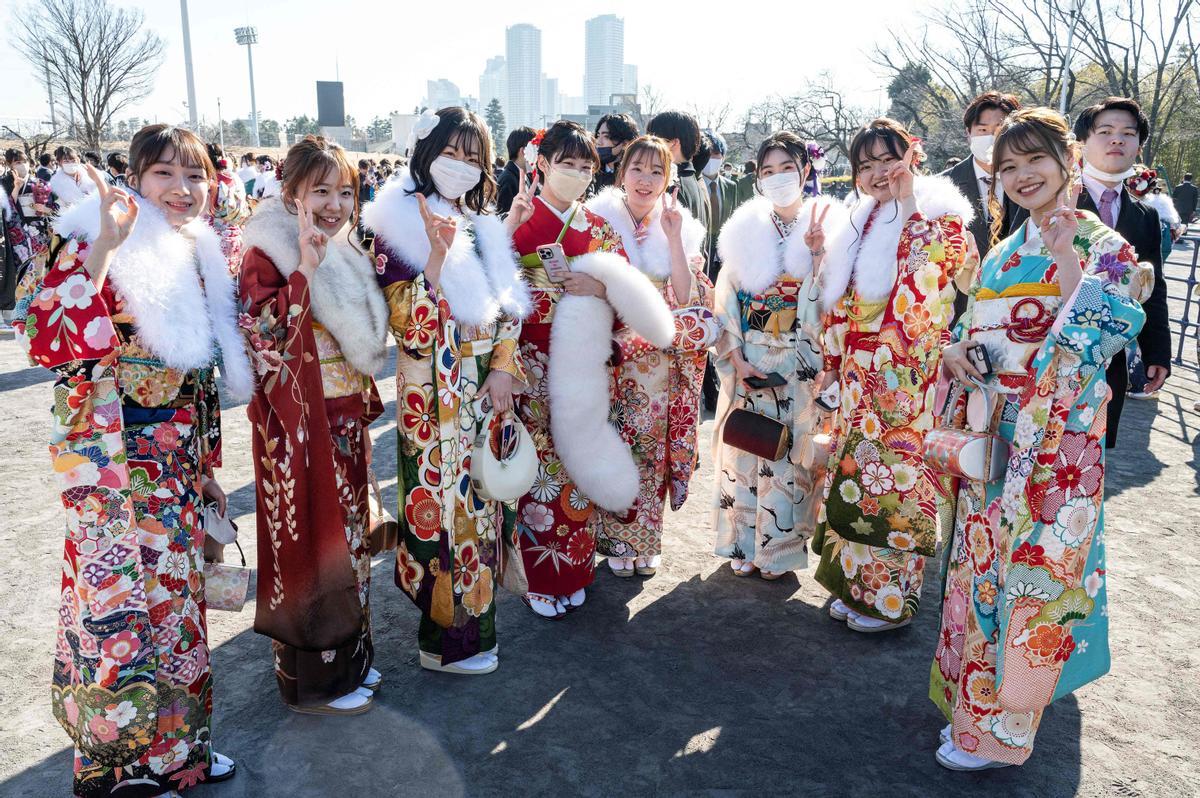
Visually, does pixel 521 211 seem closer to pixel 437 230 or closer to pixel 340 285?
pixel 437 230

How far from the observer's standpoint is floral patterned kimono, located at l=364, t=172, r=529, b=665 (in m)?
2.81

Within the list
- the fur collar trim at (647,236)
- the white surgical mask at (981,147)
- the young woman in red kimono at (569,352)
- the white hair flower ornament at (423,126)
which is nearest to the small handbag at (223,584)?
the young woman in red kimono at (569,352)

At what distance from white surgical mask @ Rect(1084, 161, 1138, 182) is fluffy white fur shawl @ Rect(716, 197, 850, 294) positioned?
1822 mm

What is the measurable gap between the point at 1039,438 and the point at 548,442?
1.80 meters

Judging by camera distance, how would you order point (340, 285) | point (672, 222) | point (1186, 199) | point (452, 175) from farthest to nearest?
point (1186, 199) < point (672, 222) < point (452, 175) < point (340, 285)

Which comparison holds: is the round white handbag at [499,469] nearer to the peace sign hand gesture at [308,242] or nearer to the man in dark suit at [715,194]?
the peace sign hand gesture at [308,242]

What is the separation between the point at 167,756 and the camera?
2361 mm

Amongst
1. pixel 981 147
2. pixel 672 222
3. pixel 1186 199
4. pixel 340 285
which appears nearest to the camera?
pixel 340 285

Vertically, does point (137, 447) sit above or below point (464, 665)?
above

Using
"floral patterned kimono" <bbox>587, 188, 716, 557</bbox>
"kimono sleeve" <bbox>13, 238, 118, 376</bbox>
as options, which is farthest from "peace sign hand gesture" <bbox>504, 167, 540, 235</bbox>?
"kimono sleeve" <bbox>13, 238, 118, 376</bbox>

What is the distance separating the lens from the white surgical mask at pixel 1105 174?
4.46 meters

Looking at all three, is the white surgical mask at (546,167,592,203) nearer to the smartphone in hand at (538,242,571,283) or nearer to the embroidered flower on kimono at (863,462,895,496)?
the smartphone in hand at (538,242,571,283)

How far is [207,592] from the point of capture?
8.36 feet

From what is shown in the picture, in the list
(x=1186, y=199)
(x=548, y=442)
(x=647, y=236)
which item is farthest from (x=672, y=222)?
(x=1186, y=199)
